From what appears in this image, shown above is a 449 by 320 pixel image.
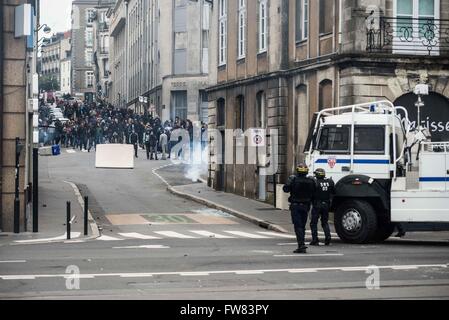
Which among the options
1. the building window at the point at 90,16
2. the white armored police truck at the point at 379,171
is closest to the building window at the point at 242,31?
the white armored police truck at the point at 379,171

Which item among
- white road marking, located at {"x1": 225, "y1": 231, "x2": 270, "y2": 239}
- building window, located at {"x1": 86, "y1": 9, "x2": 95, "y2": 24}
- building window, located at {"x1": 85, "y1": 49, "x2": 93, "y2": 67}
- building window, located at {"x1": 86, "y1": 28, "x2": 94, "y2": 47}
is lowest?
white road marking, located at {"x1": 225, "y1": 231, "x2": 270, "y2": 239}

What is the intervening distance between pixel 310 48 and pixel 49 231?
36.8 feet

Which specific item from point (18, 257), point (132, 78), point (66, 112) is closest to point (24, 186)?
point (18, 257)

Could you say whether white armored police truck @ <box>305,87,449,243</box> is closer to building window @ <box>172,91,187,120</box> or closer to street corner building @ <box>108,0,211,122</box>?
street corner building @ <box>108,0,211,122</box>

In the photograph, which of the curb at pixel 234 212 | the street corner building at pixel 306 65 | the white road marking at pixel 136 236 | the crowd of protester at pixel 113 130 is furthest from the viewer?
the crowd of protester at pixel 113 130

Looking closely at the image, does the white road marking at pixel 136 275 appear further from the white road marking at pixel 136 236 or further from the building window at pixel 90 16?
the building window at pixel 90 16

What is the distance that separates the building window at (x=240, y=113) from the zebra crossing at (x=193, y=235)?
12870 millimetres

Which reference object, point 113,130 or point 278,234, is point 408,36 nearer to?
point 278,234

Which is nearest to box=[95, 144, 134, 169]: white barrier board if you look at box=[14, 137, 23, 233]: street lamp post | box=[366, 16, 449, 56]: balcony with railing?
box=[14, 137, 23, 233]: street lamp post

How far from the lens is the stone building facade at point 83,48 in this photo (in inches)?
5669

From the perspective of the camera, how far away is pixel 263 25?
3644cm

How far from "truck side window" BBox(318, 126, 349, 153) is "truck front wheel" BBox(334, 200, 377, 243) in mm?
1421

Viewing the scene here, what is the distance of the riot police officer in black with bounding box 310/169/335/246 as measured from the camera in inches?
838

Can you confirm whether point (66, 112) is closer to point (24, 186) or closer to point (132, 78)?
point (132, 78)
